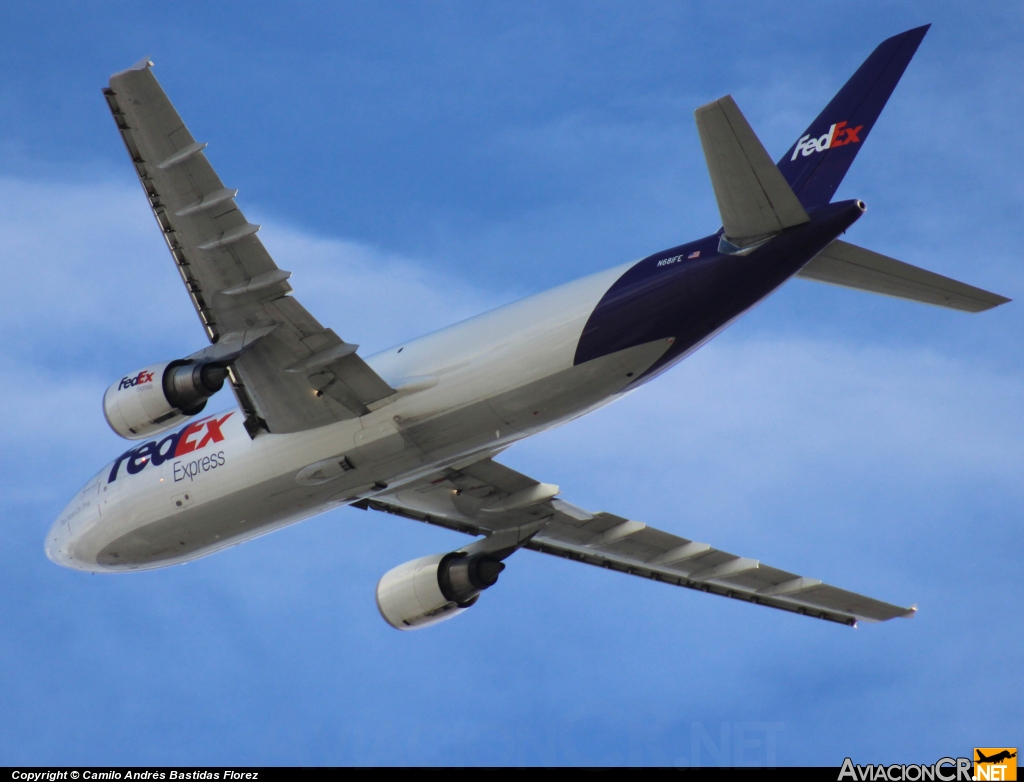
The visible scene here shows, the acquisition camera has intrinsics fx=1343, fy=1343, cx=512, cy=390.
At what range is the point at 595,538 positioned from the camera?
31.0 meters

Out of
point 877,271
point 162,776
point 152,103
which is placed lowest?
point 162,776

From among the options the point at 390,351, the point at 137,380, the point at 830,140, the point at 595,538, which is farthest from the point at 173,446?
the point at 830,140

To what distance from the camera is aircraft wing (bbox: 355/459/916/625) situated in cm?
2881

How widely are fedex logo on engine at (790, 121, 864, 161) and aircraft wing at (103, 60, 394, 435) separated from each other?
8397 millimetres

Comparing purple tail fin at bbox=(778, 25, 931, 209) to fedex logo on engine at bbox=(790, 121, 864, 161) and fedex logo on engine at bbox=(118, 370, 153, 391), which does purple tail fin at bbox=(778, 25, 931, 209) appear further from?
fedex logo on engine at bbox=(118, 370, 153, 391)

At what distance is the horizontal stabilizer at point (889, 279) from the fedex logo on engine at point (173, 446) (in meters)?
12.0

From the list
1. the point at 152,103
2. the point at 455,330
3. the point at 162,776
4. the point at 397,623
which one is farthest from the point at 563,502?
the point at 152,103

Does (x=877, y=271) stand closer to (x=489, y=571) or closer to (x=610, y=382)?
(x=610, y=382)

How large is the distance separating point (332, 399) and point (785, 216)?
868 centimetres

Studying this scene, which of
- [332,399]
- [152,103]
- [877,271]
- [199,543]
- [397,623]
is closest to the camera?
[152,103]

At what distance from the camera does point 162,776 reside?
2181 cm

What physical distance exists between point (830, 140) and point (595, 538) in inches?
457

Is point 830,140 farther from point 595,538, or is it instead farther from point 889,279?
point 595,538

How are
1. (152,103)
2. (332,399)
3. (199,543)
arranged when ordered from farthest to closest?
1. (199,543)
2. (332,399)
3. (152,103)
